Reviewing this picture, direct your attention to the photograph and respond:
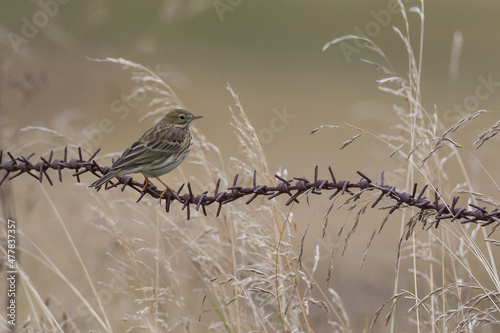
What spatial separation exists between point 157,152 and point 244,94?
20.7 m

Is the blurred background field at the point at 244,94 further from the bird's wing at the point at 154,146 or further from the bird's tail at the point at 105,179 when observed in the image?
the bird's tail at the point at 105,179

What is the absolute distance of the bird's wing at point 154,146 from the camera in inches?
203

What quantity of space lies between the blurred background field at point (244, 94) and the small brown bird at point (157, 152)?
17.5 inches

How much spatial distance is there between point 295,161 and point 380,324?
1023 centimetres

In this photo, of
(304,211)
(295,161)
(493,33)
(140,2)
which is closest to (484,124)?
(295,161)

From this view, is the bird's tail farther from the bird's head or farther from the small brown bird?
the bird's head

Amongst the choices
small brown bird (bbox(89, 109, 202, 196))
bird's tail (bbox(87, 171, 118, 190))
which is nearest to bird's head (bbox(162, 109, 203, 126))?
small brown bird (bbox(89, 109, 202, 196))

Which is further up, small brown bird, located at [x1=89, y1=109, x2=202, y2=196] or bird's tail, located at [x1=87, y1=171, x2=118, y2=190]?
small brown bird, located at [x1=89, y1=109, x2=202, y2=196]

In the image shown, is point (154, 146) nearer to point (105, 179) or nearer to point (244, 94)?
point (105, 179)

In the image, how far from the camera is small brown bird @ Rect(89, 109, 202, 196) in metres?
5.11

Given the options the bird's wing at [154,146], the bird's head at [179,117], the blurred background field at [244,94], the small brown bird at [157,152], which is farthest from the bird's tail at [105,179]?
the bird's head at [179,117]

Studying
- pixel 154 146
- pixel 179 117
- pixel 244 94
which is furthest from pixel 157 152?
pixel 244 94

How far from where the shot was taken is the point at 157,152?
5.42 m

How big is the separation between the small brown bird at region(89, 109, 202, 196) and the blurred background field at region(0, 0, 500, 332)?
44 centimetres
